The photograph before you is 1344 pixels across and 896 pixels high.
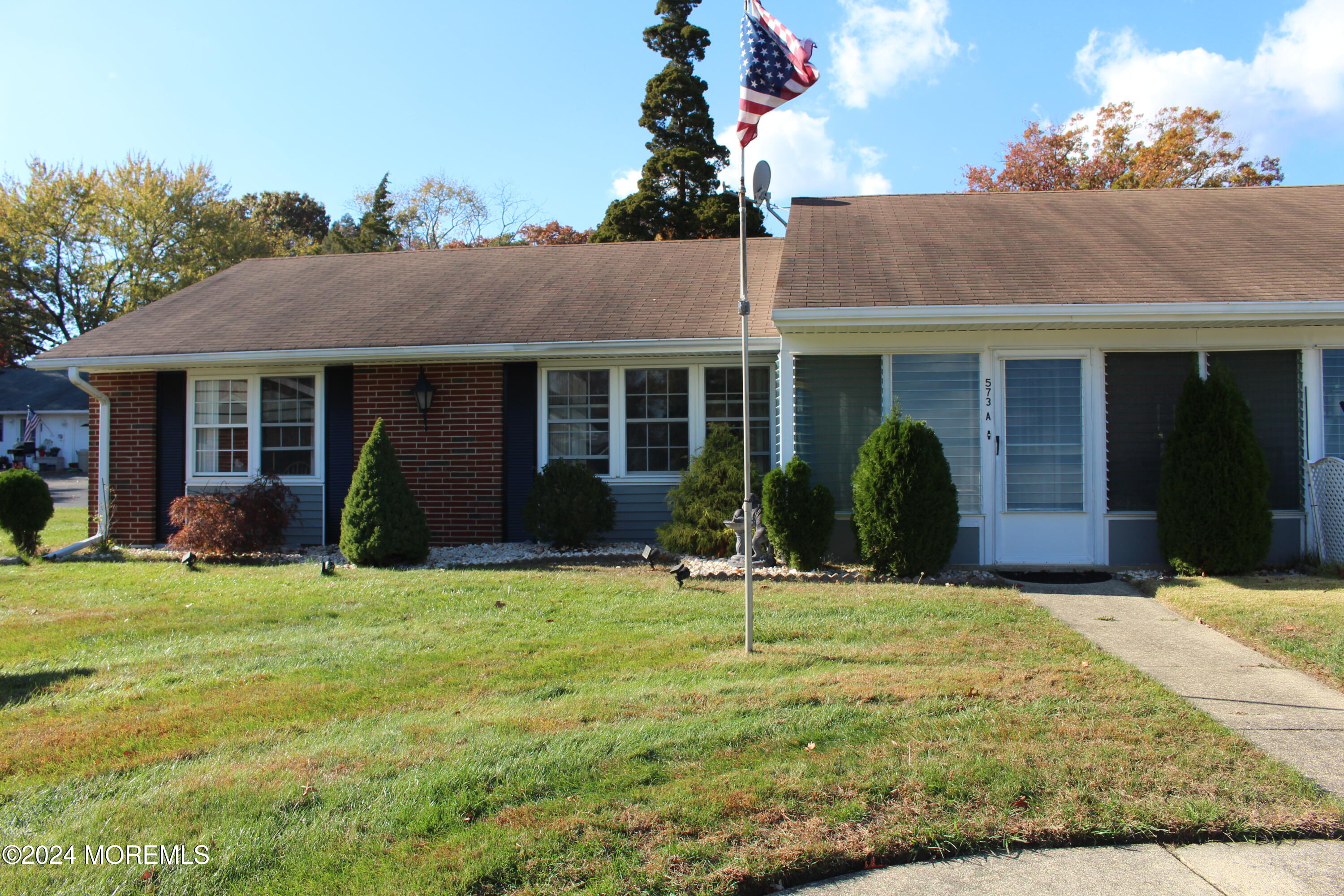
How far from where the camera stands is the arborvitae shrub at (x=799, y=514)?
8719 millimetres

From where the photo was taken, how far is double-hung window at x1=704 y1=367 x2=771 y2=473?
36.7 feet

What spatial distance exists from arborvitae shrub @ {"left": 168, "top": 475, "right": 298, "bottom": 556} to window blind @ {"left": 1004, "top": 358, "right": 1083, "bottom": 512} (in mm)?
8612

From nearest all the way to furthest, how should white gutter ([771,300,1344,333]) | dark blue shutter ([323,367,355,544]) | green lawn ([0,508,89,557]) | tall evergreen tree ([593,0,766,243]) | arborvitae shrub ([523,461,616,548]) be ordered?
white gutter ([771,300,1344,333]) < arborvitae shrub ([523,461,616,548]) < green lawn ([0,508,89,557]) < dark blue shutter ([323,367,355,544]) < tall evergreen tree ([593,0,766,243])

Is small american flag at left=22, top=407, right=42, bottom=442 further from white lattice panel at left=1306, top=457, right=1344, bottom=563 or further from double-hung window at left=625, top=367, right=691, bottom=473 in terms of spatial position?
white lattice panel at left=1306, top=457, right=1344, bottom=563

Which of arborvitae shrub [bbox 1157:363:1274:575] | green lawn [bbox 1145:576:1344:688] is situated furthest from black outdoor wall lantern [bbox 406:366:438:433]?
arborvitae shrub [bbox 1157:363:1274:575]

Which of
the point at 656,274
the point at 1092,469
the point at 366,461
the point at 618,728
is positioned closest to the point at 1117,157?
the point at 656,274

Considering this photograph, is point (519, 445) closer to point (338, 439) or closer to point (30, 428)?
point (338, 439)

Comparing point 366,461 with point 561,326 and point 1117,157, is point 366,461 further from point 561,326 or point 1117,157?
point 1117,157

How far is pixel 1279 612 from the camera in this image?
22.2 ft

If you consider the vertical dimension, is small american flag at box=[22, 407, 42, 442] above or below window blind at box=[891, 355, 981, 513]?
above

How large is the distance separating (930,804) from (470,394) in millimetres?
9075

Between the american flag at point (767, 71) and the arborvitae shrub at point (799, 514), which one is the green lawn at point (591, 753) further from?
the american flag at point (767, 71)

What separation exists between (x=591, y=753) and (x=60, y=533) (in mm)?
14481

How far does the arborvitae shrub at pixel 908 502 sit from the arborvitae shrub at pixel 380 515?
498cm
